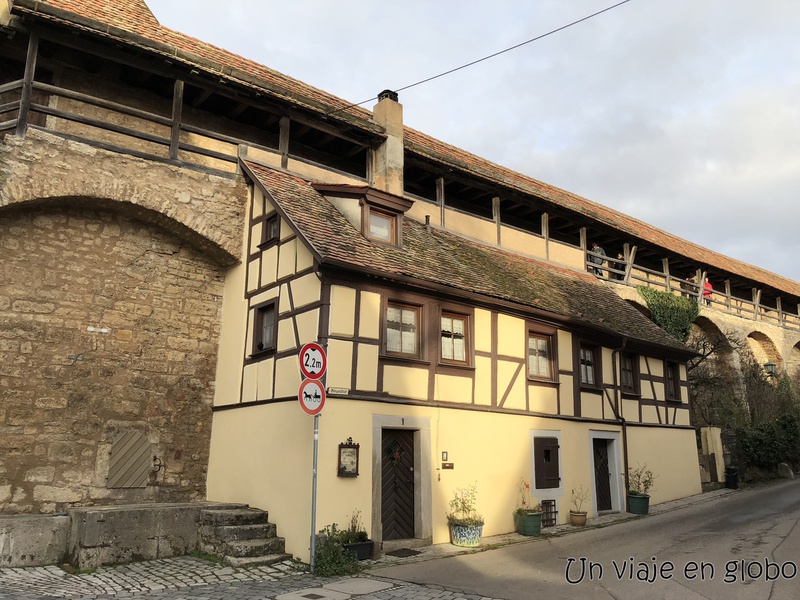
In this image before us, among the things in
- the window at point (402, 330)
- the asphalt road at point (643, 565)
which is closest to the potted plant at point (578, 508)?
the asphalt road at point (643, 565)

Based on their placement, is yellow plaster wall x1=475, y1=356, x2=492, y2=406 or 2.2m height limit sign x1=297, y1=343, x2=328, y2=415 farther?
yellow plaster wall x1=475, y1=356, x2=492, y2=406

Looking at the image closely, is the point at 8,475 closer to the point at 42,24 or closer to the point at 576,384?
the point at 42,24

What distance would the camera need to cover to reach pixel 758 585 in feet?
23.8

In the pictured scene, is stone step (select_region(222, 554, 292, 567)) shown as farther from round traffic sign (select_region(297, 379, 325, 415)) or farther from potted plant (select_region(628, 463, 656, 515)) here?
potted plant (select_region(628, 463, 656, 515))

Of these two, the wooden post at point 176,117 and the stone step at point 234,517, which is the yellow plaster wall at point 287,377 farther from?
the wooden post at point 176,117

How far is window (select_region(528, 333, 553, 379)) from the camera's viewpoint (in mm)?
13070

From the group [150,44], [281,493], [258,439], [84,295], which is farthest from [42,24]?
[281,493]

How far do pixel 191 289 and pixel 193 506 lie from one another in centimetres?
422

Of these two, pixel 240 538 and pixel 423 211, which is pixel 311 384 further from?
pixel 423 211

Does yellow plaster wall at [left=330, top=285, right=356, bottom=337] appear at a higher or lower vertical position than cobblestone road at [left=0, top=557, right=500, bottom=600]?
higher

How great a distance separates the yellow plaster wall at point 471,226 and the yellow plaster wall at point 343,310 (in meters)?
6.14

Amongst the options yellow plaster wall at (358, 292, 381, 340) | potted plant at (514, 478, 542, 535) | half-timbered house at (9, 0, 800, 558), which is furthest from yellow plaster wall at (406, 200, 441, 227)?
potted plant at (514, 478, 542, 535)

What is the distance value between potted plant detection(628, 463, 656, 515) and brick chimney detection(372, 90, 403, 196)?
832 centimetres

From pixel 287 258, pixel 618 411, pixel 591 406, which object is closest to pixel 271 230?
pixel 287 258
